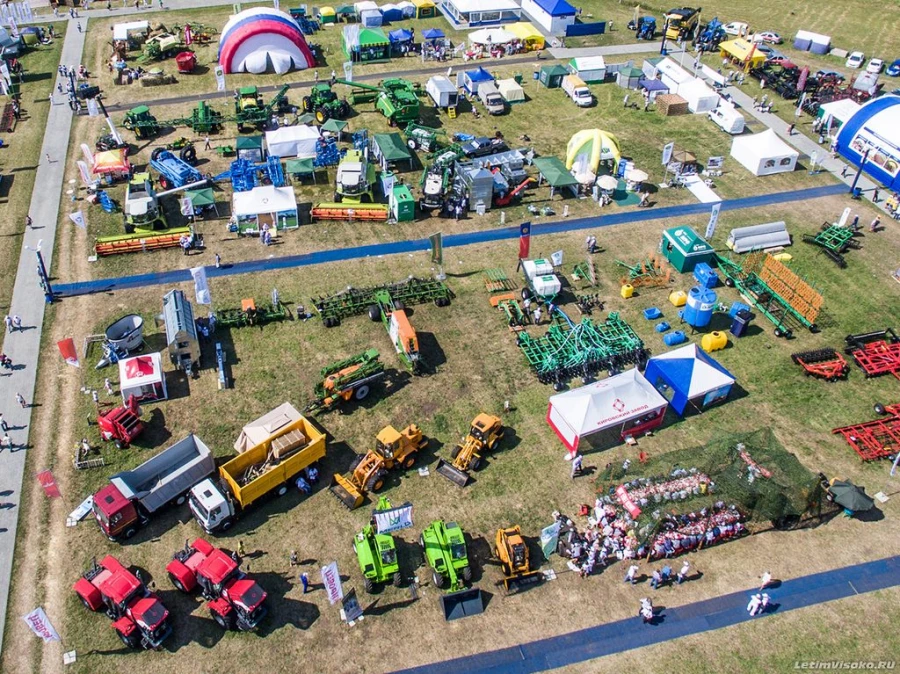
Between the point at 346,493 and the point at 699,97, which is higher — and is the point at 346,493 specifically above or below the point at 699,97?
below

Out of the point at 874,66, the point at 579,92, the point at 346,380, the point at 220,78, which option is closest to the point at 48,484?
the point at 346,380

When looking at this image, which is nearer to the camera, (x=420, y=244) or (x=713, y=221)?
(x=713, y=221)

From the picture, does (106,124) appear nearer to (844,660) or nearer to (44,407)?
(44,407)

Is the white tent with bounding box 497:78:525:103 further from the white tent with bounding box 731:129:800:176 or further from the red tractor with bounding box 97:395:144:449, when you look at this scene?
the red tractor with bounding box 97:395:144:449

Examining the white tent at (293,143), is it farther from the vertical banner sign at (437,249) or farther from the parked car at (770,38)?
the parked car at (770,38)

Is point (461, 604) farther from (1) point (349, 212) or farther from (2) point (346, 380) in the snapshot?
(1) point (349, 212)

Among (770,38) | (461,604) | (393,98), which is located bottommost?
(461,604)

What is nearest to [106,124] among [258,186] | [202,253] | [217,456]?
[258,186]
